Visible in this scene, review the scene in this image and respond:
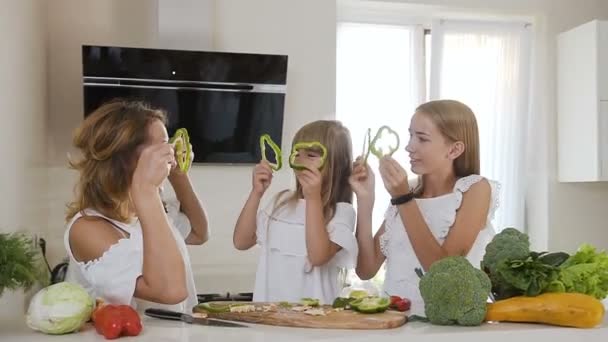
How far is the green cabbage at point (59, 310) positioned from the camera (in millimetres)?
946

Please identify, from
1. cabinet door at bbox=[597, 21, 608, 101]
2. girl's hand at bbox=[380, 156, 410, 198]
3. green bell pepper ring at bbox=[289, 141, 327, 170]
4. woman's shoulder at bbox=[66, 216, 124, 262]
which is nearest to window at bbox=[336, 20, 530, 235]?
cabinet door at bbox=[597, 21, 608, 101]

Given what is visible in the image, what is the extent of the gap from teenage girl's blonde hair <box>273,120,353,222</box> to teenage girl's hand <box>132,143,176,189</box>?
0.52m

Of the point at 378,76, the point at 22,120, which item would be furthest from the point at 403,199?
the point at 378,76

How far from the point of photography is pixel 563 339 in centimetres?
101

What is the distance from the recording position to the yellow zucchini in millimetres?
1025

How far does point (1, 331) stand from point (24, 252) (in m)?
0.11

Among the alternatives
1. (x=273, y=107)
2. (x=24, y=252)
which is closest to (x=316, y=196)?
(x=24, y=252)

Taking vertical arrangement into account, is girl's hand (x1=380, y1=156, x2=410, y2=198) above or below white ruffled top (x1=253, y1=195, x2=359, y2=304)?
above

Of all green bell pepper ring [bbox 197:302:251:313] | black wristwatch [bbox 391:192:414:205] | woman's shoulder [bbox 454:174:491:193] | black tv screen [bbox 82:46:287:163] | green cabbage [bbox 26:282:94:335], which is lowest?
green bell pepper ring [bbox 197:302:251:313]

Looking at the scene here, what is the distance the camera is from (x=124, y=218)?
128cm

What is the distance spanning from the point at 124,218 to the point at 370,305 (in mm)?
464

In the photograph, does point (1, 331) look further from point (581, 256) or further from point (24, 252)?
point (581, 256)

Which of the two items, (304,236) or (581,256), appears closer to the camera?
(581,256)

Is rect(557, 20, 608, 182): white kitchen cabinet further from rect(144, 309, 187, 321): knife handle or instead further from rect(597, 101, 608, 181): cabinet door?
rect(144, 309, 187, 321): knife handle
